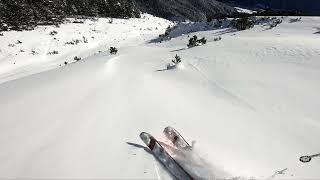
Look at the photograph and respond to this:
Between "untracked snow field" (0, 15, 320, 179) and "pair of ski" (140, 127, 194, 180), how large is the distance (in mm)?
128

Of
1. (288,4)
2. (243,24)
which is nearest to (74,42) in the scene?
(243,24)

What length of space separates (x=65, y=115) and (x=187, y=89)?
2920mm

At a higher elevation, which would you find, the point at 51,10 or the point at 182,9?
the point at 51,10

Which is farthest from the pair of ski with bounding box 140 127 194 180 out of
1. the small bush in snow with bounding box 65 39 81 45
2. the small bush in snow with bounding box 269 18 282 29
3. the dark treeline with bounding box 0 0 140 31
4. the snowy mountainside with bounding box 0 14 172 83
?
the dark treeline with bounding box 0 0 140 31

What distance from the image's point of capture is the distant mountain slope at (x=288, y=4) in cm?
5641

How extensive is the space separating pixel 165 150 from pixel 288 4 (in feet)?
192

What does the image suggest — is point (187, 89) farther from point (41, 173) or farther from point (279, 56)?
point (41, 173)

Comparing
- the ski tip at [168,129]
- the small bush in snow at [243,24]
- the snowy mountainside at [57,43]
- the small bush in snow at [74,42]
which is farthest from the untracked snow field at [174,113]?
the small bush in snow at [74,42]

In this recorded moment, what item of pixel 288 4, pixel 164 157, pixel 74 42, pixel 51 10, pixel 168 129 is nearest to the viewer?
pixel 164 157

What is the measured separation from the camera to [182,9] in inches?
1966

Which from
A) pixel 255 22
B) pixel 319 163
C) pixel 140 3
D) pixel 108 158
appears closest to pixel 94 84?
pixel 108 158

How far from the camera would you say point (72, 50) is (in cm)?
2039

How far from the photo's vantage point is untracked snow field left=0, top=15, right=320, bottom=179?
19.7 feet

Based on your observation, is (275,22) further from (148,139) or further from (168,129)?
(148,139)
